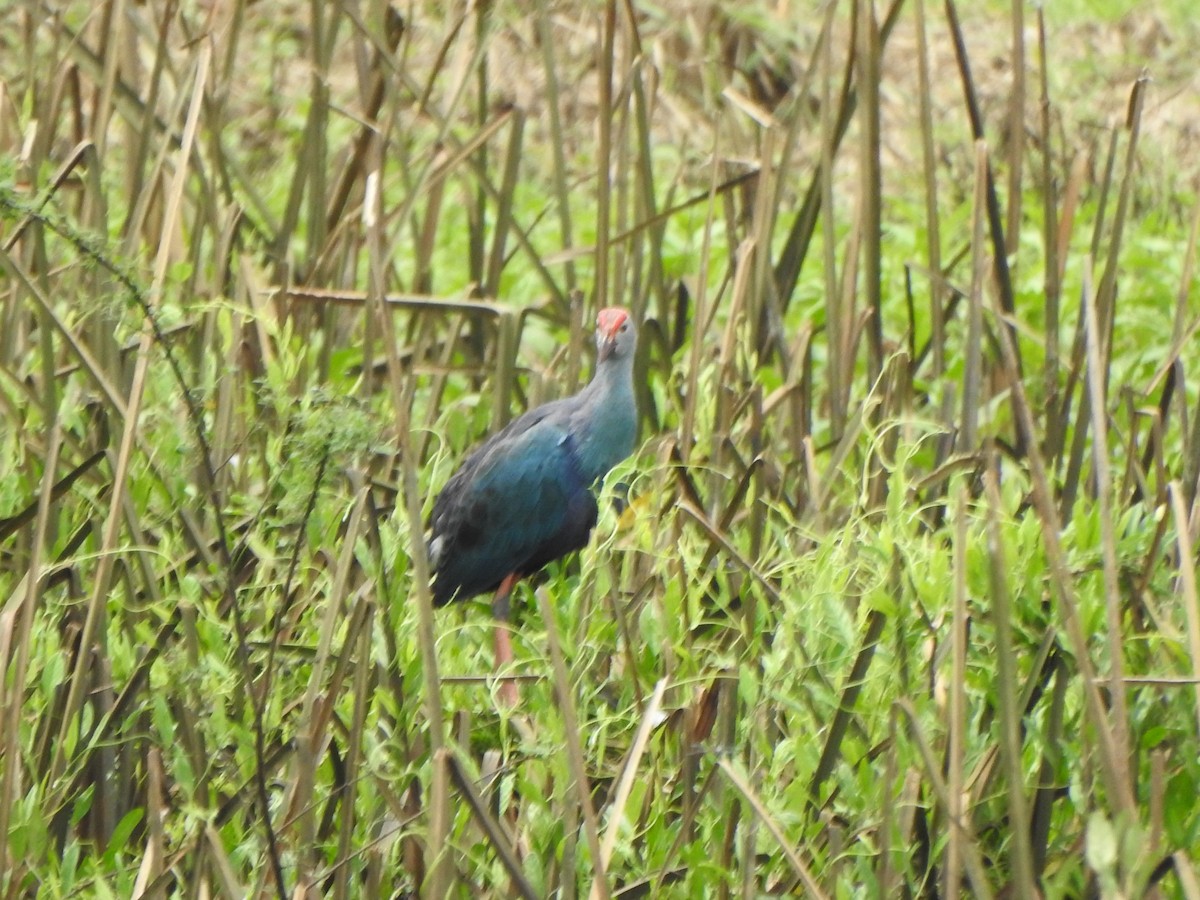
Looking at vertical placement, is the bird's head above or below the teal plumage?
above

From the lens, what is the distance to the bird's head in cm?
293

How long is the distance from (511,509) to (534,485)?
0.21 ft

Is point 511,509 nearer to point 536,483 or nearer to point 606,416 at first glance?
point 536,483

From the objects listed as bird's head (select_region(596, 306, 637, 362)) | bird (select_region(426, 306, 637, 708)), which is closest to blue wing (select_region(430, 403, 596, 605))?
bird (select_region(426, 306, 637, 708))

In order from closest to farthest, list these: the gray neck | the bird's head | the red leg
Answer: the red leg, the bird's head, the gray neck

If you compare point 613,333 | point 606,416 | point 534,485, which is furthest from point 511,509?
point 613,333

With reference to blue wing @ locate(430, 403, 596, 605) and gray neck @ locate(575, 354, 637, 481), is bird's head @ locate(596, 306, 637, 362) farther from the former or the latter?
blue wing @ locate(430, 403, 596, 605)

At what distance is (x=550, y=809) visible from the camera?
196cm

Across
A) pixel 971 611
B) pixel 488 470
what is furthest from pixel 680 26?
pixel 971 611

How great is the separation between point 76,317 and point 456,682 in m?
1.19

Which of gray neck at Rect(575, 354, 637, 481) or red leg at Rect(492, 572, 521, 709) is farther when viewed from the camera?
gray neck at Rect(575, 354, 637, 481)

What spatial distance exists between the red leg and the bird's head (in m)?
0.50

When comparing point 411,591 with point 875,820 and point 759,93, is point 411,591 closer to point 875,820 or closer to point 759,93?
point 875,820

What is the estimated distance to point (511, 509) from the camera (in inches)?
122
